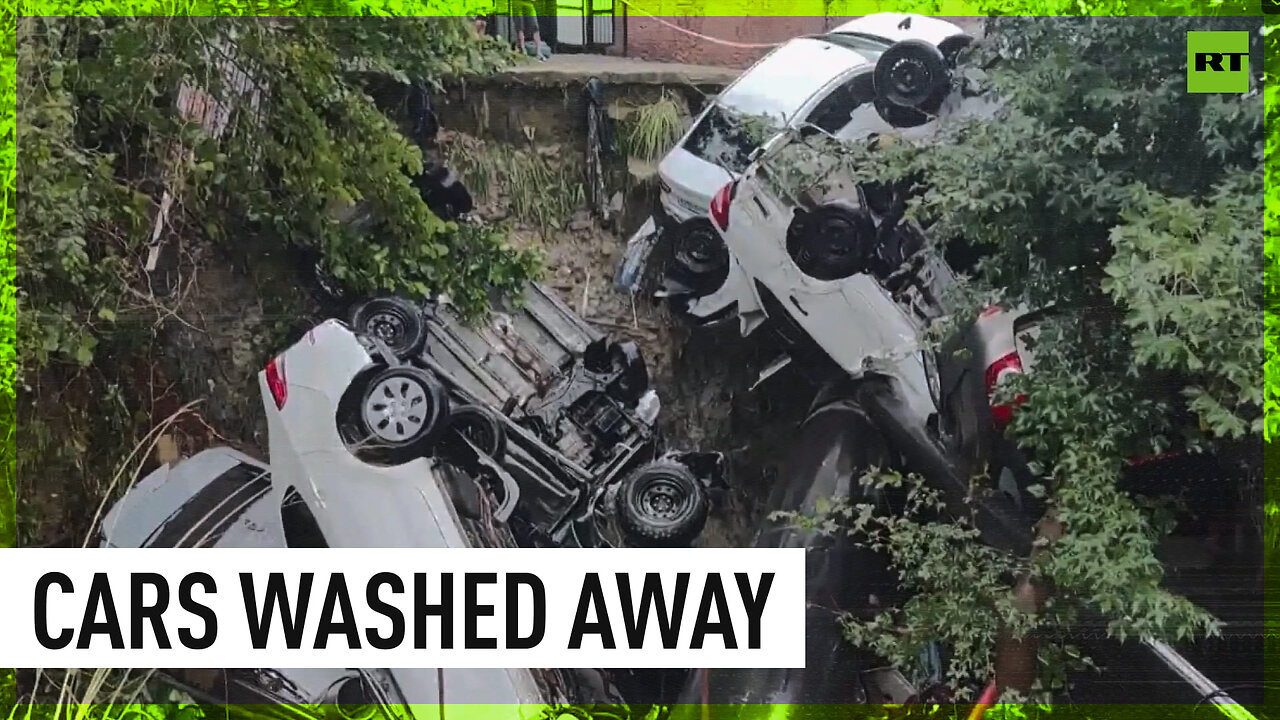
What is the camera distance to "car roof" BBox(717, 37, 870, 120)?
2.87m

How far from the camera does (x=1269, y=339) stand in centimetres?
276

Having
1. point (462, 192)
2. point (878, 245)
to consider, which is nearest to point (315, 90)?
point (462, 192)

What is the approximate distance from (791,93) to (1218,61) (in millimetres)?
1098

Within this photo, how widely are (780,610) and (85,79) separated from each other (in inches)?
93.7

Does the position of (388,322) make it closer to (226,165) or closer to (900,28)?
(226,165)

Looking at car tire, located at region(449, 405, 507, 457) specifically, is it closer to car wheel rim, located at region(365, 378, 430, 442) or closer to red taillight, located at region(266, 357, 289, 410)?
car wheel rim, located at region(365, 378, 430, 442)

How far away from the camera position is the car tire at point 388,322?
2.94 m

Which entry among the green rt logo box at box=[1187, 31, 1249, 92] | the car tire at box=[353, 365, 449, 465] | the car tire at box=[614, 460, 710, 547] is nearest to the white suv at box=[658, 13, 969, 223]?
the green rt logo box at box=[1187, 31, 1249, 92]

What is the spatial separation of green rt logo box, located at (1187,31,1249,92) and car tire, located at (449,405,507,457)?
6.65 feet

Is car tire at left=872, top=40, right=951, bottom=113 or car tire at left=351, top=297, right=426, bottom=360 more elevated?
car tire at left=872, top=40, right=951, bottom=113

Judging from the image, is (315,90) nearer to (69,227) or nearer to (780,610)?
(69,227)

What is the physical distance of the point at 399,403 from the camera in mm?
2953

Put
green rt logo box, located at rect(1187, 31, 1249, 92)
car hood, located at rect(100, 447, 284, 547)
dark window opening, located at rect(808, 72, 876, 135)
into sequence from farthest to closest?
1. car hood, located at rect(100, 447, 284, 547)
2. dark window opening, located at rect(808, 72, 876, 135)
3. green rt logo box, located at rect(1187, 31, 1249, 92)

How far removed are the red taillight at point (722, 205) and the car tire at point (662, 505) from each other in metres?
0.67
